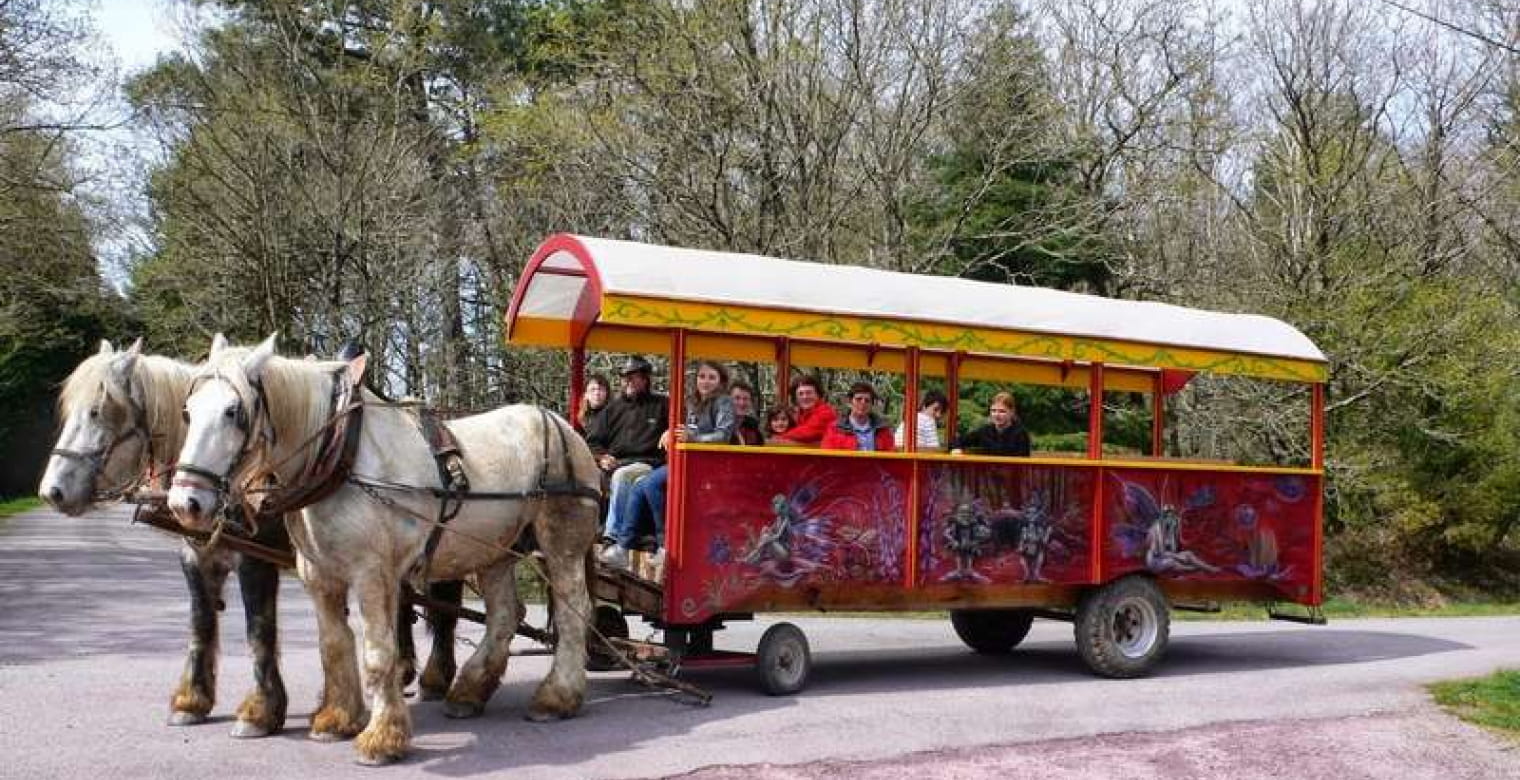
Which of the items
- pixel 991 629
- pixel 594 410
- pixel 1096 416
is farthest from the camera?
pixel 991 629

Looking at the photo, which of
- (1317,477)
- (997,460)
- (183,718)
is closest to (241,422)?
(183,718)

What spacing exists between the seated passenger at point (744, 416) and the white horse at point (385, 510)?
3.73 ft

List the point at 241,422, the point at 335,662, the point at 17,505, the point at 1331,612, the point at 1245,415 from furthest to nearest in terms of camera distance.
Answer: the point at 17,505, the point at 1245,415, the point at 1331,612, the point at 335,662, the point at 241,422

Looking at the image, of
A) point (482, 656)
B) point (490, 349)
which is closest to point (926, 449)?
point (482, 656)

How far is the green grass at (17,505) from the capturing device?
104 feet

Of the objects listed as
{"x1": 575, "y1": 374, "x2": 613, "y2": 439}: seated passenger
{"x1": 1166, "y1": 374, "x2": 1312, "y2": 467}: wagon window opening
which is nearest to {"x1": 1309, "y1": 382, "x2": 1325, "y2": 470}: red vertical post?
{"x1": 575, "y1": 374, "x2": 613, "y2": 439}: seated passenger

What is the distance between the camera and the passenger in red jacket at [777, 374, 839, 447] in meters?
9.64

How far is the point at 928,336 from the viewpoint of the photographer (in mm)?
9516

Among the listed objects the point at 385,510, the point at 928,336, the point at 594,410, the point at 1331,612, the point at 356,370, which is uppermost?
the point at 928,336

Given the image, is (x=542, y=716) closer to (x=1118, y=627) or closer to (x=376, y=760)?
(x=376, y=760)

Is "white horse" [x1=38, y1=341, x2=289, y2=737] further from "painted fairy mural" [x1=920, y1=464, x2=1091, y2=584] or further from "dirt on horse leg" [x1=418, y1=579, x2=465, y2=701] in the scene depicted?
"painted fairy mural" [x1=920, y1=464, x2=1091, y2=584]

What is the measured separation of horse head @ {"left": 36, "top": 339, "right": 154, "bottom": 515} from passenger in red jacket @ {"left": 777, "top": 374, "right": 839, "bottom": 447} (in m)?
4.21

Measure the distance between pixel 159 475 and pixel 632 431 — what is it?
344cm

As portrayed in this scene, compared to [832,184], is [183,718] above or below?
below
